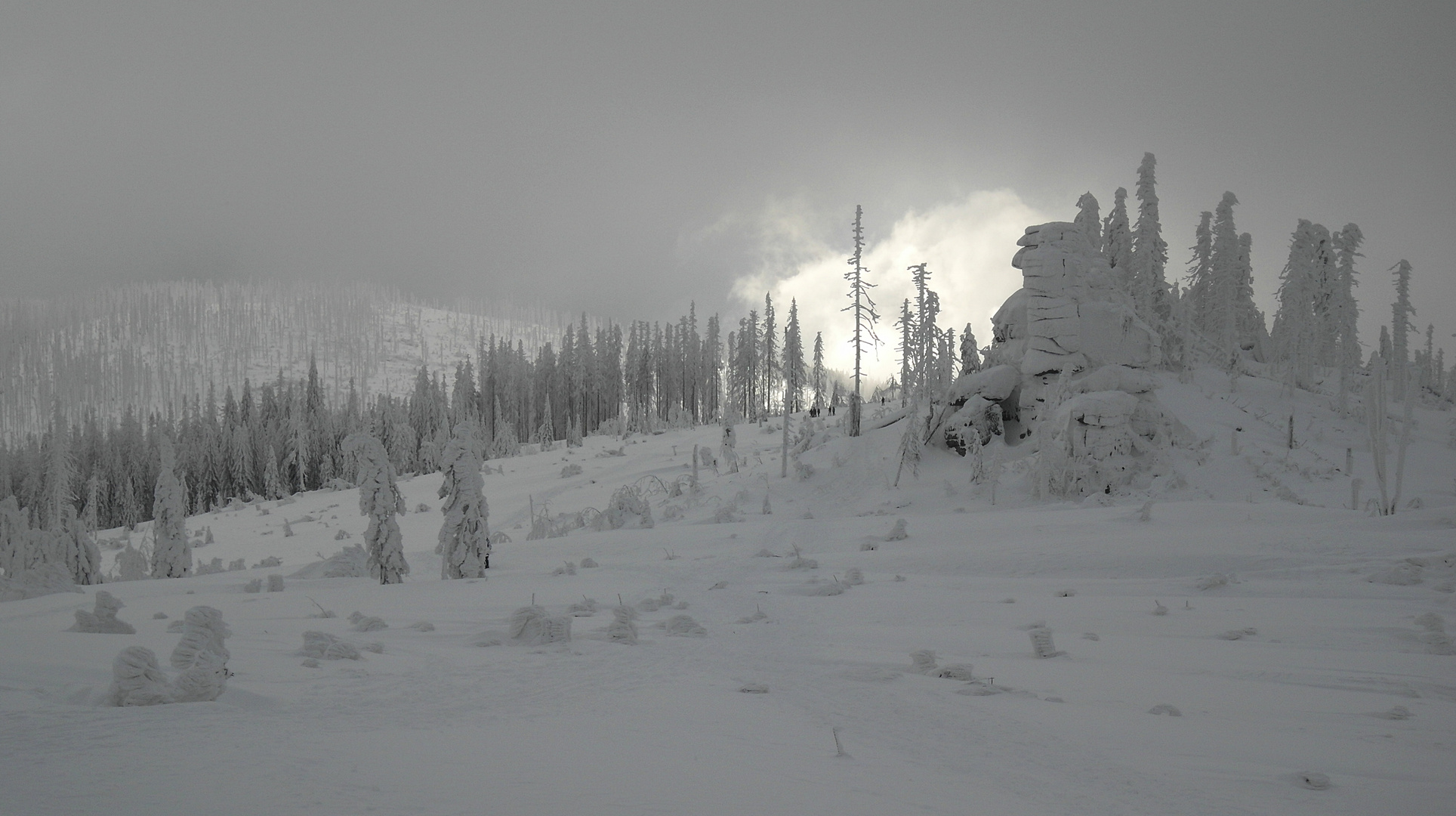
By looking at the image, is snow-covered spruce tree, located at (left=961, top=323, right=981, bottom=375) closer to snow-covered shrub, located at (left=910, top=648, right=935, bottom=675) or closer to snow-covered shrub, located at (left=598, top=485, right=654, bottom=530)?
snow-covered shrub, located at (left=598, top=485, right=654, bottom=530)

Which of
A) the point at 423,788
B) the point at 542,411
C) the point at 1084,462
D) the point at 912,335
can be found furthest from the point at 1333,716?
the point at 542,411

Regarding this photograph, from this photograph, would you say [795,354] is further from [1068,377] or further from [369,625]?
[369,625]

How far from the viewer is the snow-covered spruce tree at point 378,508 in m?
13.7

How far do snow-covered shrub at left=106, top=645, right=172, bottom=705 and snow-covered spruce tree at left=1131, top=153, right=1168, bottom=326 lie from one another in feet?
150

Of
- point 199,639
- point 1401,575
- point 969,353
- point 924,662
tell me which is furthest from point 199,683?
point 969,353

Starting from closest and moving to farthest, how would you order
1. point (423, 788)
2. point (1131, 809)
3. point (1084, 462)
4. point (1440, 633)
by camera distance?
point (423, 788)
point (1131, 809)
point (1440, 633)
point (1084, 462)

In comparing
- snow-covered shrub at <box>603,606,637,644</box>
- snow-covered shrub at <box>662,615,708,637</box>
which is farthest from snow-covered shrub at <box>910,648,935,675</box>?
snow-covered shrub at <box>603,606,637,644</box>

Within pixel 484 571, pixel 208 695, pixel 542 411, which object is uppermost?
pixel 542 411

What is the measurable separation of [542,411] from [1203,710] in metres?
81.3

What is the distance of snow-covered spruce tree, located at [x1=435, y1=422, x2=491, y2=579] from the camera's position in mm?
14070

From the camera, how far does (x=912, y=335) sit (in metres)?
47.6

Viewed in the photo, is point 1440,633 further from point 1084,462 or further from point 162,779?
point 1084,462

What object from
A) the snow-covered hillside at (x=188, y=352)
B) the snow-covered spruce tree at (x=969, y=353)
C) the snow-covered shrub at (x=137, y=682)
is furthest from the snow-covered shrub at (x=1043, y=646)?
the snow-covered hillside at (x=188, y=352)

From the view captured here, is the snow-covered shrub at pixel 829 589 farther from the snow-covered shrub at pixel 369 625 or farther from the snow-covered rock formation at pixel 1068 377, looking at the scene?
the snow-covered rock formation at pixel 1068 377
